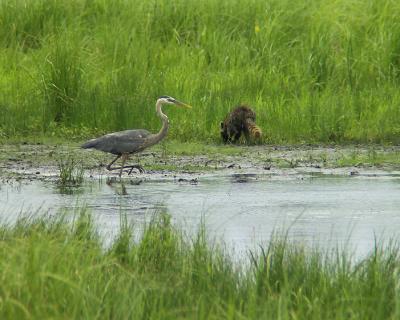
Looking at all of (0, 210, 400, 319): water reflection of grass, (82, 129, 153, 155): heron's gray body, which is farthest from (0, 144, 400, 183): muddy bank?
(0, 210, 400, 319): water reflection of grass

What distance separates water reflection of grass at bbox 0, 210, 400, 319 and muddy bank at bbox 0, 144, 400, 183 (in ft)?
15.0

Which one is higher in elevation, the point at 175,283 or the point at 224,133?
the point at 224,133

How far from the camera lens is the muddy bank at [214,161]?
38.6ft

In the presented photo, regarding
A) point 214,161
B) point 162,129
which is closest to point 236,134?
point 214,161

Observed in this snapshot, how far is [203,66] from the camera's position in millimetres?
15258

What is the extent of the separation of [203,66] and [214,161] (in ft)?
10.4

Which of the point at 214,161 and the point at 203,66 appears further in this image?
the point at 203,66

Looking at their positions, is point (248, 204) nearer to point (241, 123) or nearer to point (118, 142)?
point (118, 142)

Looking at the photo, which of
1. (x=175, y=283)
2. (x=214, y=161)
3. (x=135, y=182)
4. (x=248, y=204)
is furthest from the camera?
(x=214, y=161)

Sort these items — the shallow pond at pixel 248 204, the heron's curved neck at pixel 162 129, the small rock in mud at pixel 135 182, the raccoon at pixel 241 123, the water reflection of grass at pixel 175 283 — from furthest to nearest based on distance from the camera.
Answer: the raccoon at pixel 241 123
the heron's curved neck at pixel 162 129
the small rock in mud at pixel 135 182
the shallow pond at pixel 248 204
the water reflection of grass at pixel 175 283

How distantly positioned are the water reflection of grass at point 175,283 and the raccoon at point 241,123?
229 inches

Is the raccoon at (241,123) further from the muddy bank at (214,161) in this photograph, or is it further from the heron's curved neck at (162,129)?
the heron's curved neck at (162,129)

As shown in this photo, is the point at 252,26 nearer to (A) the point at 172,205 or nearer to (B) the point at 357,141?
(B) the point at 357,141

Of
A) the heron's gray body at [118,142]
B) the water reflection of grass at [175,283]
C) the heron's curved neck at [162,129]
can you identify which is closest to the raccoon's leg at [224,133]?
the heron's curved neck at [162,129]
